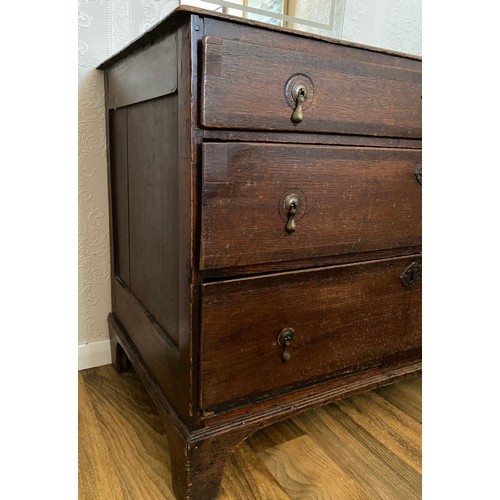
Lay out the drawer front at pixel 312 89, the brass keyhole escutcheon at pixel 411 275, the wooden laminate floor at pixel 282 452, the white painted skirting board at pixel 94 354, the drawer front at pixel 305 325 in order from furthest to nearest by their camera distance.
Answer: the white painted skirting board at pixel 94 354 → the brass keyhole escutcheon at pixel 411 275 → the wooden laminate floor at pixel 282 452 → the drawer front at pixel 305 325 → the drawer front at pixel 312 89

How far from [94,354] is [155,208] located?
0.66 meters

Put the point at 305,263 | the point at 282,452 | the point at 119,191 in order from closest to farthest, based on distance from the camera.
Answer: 1. the point at 305,263
2. the point at 282,452
3. the point at 119,191

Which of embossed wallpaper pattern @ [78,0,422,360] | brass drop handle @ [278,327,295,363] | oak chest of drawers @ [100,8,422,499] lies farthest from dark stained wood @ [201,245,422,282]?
embossed wallpaper pattern @ [78,0,422,360]

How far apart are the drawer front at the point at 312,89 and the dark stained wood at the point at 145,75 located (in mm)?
101

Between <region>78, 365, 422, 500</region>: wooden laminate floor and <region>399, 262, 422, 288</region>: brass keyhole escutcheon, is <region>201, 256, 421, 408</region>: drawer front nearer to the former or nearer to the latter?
<region>399, 262, 422, 288</region>: brass keyhole escutcheon

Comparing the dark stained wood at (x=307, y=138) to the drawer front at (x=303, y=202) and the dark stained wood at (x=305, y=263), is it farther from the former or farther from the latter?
the dark stained wood at (x=305, y=263)

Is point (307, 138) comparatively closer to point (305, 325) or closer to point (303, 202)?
point (303, 202)

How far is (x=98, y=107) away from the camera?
4.20ft

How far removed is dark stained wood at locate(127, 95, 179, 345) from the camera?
88 cm

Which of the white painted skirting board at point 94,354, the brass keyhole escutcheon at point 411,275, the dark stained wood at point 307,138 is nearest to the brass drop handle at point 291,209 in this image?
the dark stained wood at point 307,138

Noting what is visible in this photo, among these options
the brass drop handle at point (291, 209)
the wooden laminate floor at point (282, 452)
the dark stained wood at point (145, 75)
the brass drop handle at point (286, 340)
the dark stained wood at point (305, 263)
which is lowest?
the wooden laminate floor at point (282, 452)

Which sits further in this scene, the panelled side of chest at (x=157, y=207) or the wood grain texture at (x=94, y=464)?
the wood grain texture at (x=94, y=464)

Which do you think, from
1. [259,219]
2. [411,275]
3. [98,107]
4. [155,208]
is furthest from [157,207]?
[411,275]

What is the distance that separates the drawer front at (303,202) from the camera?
0.80 m
